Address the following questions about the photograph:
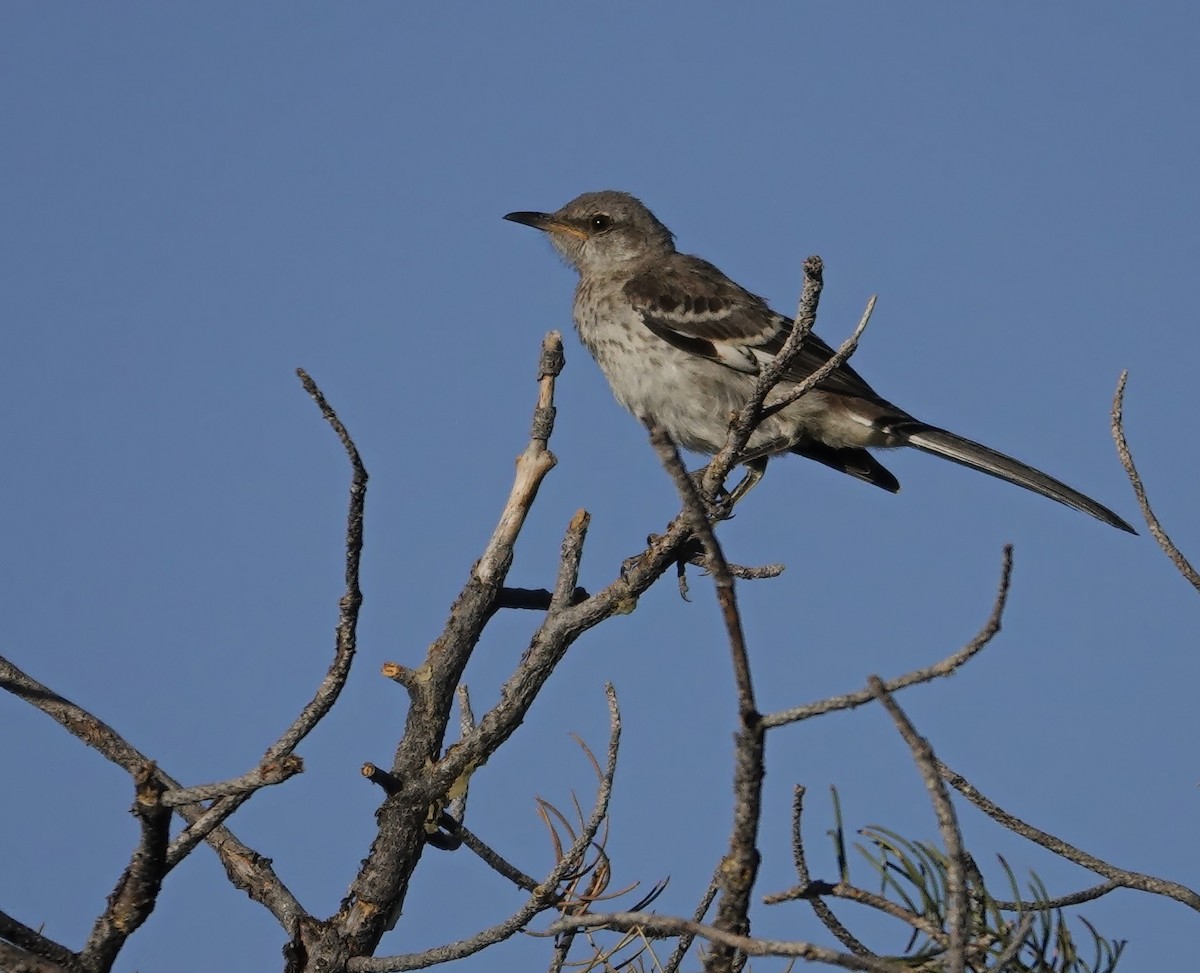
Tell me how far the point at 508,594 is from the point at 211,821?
5.88 ft

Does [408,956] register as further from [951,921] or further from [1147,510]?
[1147,510]

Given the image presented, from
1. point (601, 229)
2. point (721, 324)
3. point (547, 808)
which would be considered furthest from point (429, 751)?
point (601, 229)

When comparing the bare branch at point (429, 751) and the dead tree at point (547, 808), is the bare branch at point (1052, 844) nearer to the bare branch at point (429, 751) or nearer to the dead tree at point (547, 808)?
the dead tree at point (547, 808)

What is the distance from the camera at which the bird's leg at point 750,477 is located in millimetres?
6918

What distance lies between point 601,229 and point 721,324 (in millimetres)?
1525

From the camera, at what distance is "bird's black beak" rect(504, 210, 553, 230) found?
8367mm

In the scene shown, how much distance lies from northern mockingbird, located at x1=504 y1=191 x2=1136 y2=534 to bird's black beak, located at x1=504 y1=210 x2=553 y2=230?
85 cm

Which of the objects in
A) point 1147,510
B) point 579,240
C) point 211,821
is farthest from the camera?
point 579,240

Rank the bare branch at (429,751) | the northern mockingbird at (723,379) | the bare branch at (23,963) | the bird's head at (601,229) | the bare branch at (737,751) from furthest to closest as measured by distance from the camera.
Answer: the bird's head at (601,229)
the northern mockingbird at (723,379)
the bare branch at (429,751)
the bare branch at (23,963)
the bare branch at (737,751)

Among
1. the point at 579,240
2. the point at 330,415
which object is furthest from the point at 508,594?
the point at 579,240

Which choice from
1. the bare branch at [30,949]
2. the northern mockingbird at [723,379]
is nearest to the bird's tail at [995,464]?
the northern mockingbird at [723,379]

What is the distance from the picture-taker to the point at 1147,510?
11.3 feet

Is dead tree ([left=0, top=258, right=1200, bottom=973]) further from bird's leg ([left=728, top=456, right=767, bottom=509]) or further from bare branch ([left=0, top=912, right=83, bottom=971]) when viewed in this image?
bird's leg ([left=728, top=456, right=767, bottom=509])

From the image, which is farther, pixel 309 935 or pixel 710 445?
pixel 710 445
